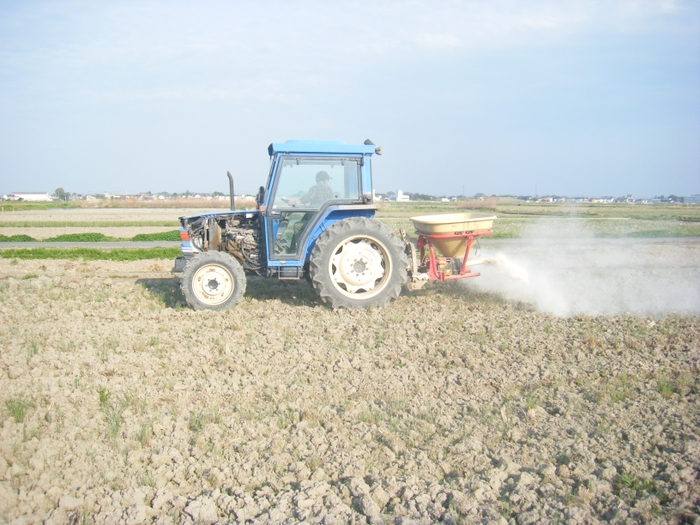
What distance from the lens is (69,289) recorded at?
10.5 m

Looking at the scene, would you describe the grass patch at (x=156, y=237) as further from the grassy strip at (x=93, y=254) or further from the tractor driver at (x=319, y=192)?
the tractor driver at (x=319, y=192)

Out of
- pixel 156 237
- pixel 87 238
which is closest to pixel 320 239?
pixel 156 237

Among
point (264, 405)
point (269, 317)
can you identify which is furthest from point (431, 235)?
→ point (264, 405)

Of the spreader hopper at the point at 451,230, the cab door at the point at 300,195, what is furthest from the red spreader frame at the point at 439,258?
the cab door at the point at 300,195

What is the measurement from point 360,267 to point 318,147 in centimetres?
178

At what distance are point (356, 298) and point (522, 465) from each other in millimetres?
4551

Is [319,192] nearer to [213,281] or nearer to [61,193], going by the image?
[213,281]

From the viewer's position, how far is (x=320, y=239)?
8.29 m

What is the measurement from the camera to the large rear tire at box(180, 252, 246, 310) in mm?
8469

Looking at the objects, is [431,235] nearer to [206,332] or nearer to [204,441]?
[206,332]

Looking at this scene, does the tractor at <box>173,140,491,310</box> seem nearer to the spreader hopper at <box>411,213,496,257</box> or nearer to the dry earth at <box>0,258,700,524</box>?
the spreader hopper at <box>411,213,496,257</box>

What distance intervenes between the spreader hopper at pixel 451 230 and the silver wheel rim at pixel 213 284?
2.87 meters

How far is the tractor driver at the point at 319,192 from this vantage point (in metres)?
8.64

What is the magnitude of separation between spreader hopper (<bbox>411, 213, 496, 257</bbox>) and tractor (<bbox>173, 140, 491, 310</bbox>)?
4 centimetres
